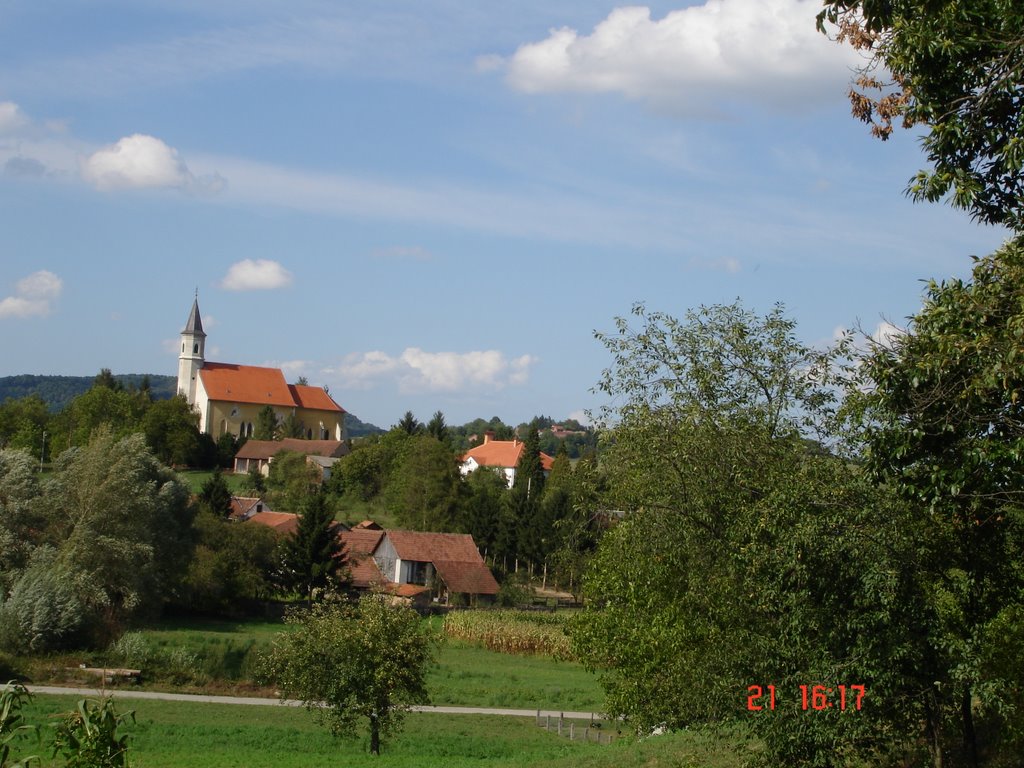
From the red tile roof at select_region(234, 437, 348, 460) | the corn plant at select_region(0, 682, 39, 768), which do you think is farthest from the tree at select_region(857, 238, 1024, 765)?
the red tile roof at select_region(234, 437, 348, 460)

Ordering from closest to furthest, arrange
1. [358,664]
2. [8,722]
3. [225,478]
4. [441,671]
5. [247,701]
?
1. [8,722]
2. [358,664]
3. [247,701]
4. [441,671]
5. [225,478]

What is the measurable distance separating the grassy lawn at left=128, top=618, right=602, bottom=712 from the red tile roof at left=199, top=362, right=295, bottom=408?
95290 millimetres

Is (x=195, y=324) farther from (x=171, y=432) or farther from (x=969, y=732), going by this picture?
(x=969, y=732)

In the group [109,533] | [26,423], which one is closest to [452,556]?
[109,533]

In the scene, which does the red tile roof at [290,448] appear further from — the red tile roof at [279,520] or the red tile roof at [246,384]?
the red tile roof at [279,520]

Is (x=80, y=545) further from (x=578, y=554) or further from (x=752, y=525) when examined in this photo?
(x=752, y=525)

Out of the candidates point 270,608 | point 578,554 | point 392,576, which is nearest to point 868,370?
point 578,554

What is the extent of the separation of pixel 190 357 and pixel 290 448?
119 feet

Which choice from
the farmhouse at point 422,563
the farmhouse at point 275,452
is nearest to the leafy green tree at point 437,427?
the farmhouse at point 275,452

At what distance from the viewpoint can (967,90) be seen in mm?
9984

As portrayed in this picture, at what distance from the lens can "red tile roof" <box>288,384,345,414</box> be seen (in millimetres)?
154750

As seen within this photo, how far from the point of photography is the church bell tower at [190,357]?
148750 mm

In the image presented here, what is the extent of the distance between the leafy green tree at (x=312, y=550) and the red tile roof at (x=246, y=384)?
8939cm

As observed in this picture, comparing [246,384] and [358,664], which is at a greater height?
[246,384]
